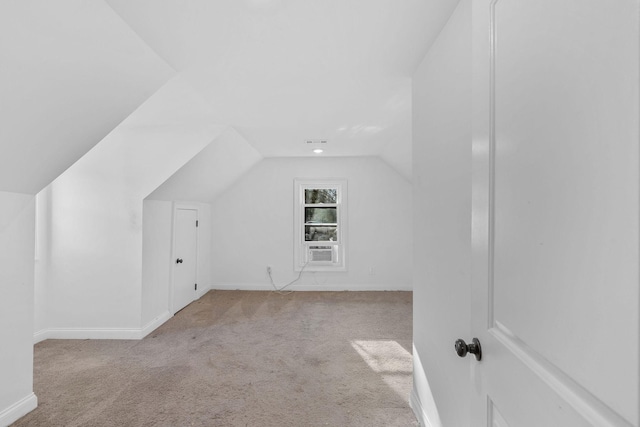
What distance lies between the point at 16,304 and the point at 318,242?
3854mm

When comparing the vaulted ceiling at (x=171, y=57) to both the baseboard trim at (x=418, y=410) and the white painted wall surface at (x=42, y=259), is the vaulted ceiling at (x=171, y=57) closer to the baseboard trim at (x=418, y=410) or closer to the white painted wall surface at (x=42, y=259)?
the white painted wall surface at (x=42, y=259)

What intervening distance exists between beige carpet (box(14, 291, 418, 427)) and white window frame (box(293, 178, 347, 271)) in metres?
Result: 1.35

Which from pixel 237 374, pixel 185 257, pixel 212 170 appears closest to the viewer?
pixel 237 374

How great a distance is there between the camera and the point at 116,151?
10.1 ft

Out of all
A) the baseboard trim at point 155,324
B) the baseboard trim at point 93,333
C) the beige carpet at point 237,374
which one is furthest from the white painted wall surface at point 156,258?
the beige carpet at point 237,374

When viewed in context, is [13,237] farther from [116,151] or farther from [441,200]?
[441,200]

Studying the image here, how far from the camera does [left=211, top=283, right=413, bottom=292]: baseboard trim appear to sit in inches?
209

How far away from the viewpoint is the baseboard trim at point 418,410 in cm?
190

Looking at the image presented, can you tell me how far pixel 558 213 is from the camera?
60cm

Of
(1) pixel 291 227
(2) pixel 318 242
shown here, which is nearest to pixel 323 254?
(2) pixel 318 242

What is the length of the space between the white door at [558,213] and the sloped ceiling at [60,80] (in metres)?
1.53

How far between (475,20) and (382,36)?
81cm

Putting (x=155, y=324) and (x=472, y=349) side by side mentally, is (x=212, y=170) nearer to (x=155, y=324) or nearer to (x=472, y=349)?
(x=155, y=324)

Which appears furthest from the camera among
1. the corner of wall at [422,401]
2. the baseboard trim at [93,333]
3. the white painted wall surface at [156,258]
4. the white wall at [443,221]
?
the white painted wall surface at [156,258]
